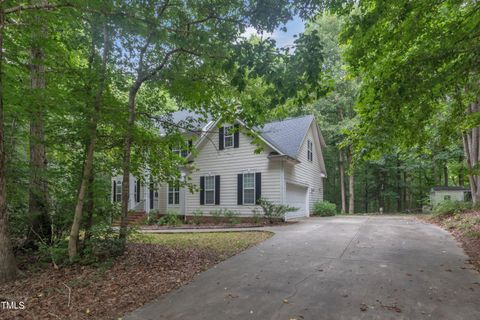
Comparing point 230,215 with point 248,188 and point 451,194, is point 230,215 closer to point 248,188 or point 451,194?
point 248,188

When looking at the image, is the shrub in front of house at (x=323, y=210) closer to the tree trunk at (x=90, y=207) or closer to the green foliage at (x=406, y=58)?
the green foliage at (x=406, y=58)

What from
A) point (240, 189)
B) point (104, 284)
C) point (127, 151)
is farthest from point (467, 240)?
point (240, 189)

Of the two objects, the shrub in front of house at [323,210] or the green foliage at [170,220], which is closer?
the green foliage at [170,220]

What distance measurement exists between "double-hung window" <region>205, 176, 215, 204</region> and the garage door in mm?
4004

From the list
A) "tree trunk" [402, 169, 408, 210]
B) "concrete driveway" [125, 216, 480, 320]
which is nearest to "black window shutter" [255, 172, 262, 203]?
"concrete driveway" [125, 216, 480, 320]

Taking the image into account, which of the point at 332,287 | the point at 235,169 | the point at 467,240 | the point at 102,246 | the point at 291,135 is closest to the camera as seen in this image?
the point at 332,287

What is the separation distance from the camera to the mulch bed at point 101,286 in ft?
12.7

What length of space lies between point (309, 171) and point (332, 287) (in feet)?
47.2

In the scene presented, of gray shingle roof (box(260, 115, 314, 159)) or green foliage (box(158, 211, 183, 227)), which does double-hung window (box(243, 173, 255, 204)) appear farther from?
green foliage (box(158, 211, 183, 227))

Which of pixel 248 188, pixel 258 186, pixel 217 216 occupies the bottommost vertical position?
pixel 217 216

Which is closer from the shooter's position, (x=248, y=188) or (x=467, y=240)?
(x=467, y=240)

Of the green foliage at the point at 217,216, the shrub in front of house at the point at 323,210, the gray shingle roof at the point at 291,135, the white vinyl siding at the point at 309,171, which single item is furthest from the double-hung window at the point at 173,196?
the shrub in front of house at the point at 323,210

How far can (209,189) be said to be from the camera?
52.9 ft

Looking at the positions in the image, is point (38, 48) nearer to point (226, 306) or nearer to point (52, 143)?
point (52, 143)
